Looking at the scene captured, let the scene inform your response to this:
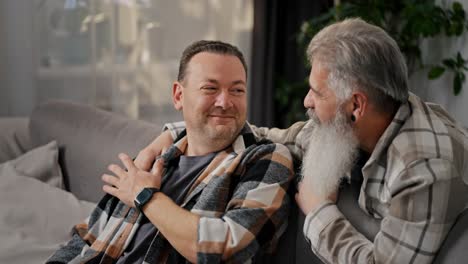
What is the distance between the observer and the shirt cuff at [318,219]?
4.53 feet

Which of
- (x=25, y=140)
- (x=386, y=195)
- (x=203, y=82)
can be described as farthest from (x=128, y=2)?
(x=386, y=195)

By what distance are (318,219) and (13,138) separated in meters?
1.84

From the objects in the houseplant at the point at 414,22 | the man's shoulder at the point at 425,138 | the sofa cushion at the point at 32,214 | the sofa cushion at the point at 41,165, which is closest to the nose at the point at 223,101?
the man's shoulder at the point at 425,138

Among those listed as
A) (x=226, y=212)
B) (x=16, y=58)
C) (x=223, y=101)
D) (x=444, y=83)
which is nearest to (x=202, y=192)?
(x=226, y=212)

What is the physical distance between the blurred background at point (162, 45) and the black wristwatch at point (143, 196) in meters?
1.84

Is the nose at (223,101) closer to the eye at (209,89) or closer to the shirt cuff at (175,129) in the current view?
the eye at (209,89)

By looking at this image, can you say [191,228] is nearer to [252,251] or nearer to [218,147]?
[252,251]

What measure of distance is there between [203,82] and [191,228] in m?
0.45

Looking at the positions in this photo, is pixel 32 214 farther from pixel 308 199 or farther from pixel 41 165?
pixel 308 199

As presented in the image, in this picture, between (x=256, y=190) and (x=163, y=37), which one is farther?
(x=163, y=37)

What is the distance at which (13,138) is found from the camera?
2.77 metres

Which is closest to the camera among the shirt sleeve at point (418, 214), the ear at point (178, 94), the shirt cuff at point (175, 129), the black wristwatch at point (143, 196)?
the shirt sleeve at point (418, 214)

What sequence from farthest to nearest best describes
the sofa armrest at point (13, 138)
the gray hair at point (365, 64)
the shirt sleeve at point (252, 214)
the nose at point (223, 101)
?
the sofa armrest at point (13, 138) → the nose at point (223, 101) → the shirt sleeve at point (252, 214) → the gray hair at point (365, 64)

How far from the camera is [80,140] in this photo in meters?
2.49
